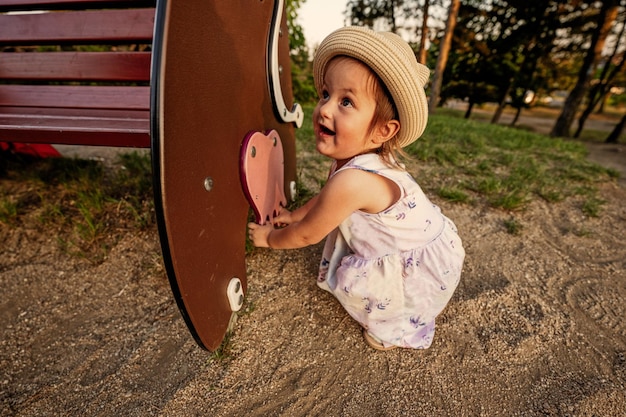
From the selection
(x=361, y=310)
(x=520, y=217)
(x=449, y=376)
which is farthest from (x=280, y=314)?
(x=520, y=217)

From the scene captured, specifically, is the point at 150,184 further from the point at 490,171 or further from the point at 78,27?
the point at 490,171

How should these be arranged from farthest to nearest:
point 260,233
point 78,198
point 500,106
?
point 500,106, point 78,198, point 260,233

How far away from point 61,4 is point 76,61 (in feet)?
0.86

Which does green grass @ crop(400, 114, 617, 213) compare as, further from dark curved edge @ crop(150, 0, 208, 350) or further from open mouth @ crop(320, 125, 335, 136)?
dark curved edge @ crop(150, 0, 208, 350)

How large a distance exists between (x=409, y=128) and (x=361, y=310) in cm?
76

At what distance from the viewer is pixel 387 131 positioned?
3.99ft

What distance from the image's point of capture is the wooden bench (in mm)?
1610

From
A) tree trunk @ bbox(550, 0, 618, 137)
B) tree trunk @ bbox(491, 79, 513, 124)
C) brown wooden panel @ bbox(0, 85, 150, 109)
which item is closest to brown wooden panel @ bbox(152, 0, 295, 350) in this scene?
brown wooden panel @ bbox(0, 85, 150, 109)

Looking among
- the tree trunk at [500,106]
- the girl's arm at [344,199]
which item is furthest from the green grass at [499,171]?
the tree trunk at [500,106]

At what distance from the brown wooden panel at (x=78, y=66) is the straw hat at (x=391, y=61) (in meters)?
1.11

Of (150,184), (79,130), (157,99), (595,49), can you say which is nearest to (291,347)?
(157,99)

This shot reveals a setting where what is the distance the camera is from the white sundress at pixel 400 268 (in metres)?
1.32

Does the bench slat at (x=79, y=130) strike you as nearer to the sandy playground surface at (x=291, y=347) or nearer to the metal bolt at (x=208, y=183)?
the metal bolt at (x=208, y=183)

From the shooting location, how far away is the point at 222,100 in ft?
3.71
